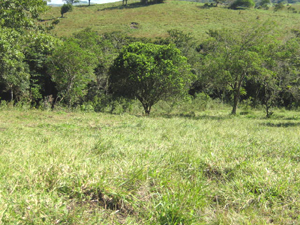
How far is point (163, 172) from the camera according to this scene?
7.50 ft

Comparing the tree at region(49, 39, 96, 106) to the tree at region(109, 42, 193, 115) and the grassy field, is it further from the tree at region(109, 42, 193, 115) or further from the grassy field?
the grassy field

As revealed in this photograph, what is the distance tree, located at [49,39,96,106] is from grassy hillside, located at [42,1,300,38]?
26318 mm

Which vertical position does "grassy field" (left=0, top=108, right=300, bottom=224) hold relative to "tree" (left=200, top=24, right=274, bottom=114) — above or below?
below

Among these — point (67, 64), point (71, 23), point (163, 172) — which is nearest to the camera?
point (163, 172)

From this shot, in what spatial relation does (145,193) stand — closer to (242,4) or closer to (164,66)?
(164,66)

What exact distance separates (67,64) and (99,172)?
1758cm

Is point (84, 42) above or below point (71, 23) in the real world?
below

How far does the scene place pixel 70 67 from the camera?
59.5ft

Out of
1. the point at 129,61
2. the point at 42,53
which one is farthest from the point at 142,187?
the point at 42,53

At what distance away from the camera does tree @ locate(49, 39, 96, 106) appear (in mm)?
17766

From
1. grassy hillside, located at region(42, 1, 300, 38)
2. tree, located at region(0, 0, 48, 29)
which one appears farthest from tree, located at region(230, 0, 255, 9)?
tree, located at region(0, 0, 48, 29)

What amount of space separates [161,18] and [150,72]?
46377 mm

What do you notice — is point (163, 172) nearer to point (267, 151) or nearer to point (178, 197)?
point (178, 197)

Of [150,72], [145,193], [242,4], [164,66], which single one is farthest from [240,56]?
[242,4]
